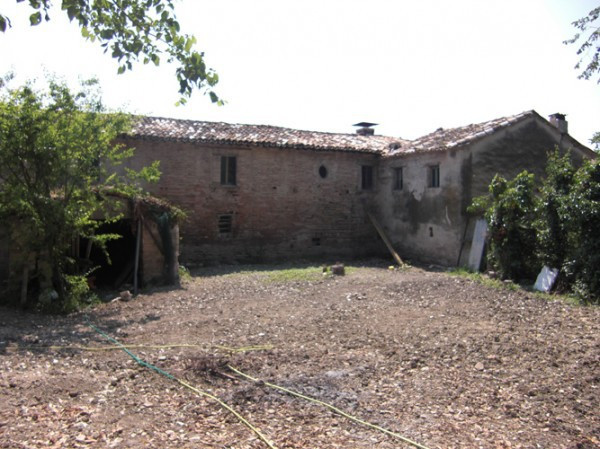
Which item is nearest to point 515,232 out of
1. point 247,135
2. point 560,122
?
point 560,122

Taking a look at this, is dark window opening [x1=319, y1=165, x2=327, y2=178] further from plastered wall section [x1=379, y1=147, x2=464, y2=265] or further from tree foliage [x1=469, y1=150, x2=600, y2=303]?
tree foliage [x1=469, y1=150, x2=600, y2=303]

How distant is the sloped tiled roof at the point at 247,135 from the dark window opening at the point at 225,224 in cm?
252

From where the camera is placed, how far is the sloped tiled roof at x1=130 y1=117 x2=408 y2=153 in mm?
15953

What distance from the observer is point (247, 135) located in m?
17.4

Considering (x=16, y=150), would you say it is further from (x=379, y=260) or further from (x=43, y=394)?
(x=379, y=260)

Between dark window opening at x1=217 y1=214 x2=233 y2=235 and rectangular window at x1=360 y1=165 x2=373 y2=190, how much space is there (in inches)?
215

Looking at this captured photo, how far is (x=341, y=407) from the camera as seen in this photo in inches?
194

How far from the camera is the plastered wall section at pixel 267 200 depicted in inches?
635

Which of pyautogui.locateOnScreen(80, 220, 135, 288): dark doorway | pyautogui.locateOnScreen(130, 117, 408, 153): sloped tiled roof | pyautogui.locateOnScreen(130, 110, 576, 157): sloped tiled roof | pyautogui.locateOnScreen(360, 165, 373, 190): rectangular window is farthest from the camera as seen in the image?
pyautogui.locateOnScreen(360, 165, 373, 190): rectangular window

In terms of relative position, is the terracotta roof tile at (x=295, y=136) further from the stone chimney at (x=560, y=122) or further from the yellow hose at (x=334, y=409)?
the yellow hose at (x=334, y=409)

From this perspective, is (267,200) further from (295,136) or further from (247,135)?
(295,136)

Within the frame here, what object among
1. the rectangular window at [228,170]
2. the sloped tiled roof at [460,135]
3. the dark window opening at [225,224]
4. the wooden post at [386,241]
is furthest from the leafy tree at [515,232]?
the rectangular window at [228,170]

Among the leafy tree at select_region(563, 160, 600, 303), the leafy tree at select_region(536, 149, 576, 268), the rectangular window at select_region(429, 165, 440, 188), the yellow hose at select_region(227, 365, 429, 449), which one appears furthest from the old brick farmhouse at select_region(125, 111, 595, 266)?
the yellow hose at select_region(227, 365, 429, 449)

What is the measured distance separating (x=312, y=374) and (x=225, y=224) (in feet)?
37.8
